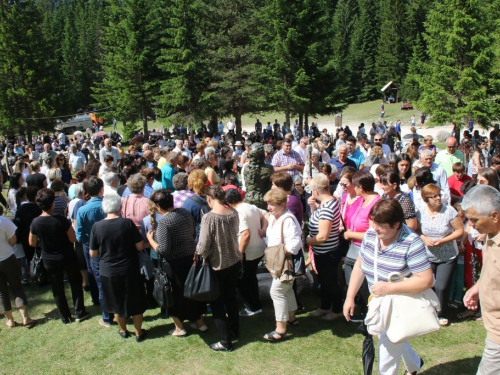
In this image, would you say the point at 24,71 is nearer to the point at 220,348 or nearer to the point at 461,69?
the point at 461,69

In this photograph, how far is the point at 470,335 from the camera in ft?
15.2

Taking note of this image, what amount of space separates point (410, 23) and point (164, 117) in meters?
44.3

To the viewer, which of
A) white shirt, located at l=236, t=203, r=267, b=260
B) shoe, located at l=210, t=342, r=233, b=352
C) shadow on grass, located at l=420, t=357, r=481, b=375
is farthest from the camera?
white shirt, located at l=236, t=203, r=267, b=260

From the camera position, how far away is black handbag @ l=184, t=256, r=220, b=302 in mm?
4391

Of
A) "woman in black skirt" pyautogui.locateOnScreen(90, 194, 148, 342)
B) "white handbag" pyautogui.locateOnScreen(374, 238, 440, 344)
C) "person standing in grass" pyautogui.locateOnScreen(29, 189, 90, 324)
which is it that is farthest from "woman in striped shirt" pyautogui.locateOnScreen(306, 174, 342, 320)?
"person standing in grass" pyautogui.locateOnScreen(29, 189, 90, 324)

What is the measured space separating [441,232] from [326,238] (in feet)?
4.22

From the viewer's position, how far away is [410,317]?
319cm

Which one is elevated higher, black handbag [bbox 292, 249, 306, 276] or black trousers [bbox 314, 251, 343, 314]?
black handbag [bbox 292, 249, 306, 276]

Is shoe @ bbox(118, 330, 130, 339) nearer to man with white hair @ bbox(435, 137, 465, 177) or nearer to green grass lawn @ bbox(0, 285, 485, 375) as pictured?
green grass lawn @ bbox(0, 285, 485, 375)

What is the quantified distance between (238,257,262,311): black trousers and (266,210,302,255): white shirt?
0.69 meters

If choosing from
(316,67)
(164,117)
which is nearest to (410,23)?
(316,67)

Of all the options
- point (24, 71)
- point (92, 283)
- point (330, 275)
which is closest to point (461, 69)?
point (330, 275)

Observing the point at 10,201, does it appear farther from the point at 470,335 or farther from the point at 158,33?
the point at 158,33

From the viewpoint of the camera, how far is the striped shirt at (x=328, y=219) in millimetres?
4535
